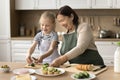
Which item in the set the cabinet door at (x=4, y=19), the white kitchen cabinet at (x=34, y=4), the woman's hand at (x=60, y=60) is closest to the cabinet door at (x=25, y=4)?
the white kitchen cabinet at (x=34, y=4)

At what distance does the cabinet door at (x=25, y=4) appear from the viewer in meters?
4.58

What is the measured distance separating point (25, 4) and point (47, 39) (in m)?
2.19

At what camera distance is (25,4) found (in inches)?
181

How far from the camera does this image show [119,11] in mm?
4680

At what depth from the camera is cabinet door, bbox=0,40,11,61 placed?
15.0ft

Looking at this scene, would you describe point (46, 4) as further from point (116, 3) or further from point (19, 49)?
point (116, 3)

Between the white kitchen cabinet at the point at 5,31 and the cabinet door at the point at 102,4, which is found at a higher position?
the cabinet door at the point at 102,4

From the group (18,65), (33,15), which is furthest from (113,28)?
(18,65)

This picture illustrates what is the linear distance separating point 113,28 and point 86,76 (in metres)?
3.06

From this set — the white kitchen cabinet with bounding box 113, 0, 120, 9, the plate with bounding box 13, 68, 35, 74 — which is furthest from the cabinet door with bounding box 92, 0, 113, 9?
the plate with bounding box 13, 68, 35, 74

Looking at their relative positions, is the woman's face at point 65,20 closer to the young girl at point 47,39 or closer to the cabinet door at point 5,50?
the young girl at point 47,39

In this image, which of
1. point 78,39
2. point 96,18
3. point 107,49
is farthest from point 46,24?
point 96,18

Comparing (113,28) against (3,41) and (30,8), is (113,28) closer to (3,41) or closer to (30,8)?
(30,8)

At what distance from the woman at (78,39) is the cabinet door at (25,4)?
2288 mm
